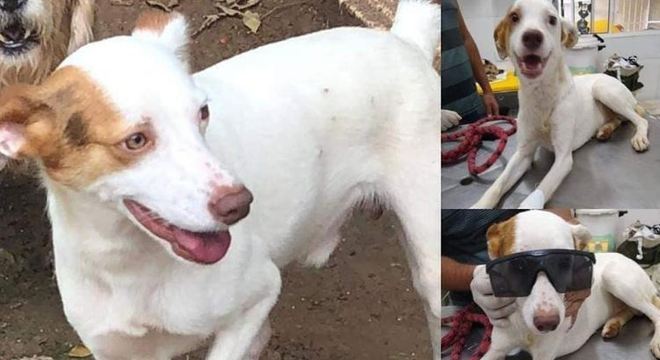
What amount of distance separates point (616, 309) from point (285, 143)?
463 millimetres

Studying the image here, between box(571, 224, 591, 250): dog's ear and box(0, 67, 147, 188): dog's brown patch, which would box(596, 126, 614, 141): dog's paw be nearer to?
box(571, 224, 591, 250): dog's ear

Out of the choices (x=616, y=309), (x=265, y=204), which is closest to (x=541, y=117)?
(x=616, y=309)

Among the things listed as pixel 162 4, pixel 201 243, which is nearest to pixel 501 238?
pixel 201 243

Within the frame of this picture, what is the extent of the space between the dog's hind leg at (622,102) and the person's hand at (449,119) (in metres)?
0.18

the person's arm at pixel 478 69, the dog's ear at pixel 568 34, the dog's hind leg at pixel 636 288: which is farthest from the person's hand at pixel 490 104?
the dog's hind leg at pixel 636 288

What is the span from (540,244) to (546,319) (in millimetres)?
89

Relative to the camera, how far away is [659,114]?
1.37 m

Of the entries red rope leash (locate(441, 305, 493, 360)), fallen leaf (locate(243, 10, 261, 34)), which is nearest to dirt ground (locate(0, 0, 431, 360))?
fallen leaf (locate(243, 10, 261, 34))

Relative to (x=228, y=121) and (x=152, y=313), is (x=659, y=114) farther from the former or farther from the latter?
(x=152, y=313)

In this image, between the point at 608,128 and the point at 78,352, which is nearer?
the point at 608,128

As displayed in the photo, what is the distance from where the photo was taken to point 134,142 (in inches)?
45.2

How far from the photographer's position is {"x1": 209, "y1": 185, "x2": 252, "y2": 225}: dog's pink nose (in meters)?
1.11

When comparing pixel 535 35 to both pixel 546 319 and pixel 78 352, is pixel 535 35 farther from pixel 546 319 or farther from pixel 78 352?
pixel 78 352

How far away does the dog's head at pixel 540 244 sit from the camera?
4.41ft
